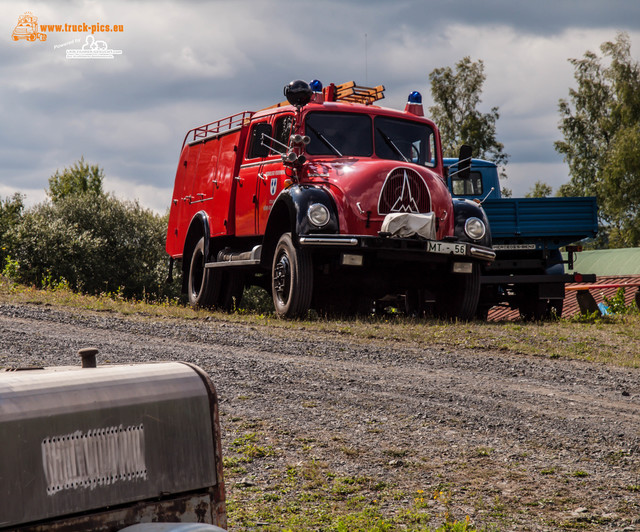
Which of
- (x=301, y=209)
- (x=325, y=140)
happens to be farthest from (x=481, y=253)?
(x=325, y=140)

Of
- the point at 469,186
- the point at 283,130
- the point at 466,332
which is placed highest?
the point at 283,130

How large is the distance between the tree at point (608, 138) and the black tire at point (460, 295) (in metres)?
25.0

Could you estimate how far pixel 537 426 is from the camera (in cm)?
516

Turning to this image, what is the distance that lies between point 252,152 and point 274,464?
844 centimetres

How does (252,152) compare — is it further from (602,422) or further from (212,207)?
(602,422)

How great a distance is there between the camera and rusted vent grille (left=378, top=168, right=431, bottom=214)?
1068 centimetres

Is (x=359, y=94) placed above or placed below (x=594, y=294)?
above

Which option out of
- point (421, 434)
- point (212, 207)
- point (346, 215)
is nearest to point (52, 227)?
point (212, 207)

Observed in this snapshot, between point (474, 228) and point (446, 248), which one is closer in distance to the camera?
point (446, 248)

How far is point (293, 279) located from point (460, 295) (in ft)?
8.23

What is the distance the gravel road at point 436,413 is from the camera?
406 cm

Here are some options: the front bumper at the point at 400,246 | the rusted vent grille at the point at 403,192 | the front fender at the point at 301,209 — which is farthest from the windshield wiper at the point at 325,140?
the front bumper at the point at 400,246

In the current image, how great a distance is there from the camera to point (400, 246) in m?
10.6

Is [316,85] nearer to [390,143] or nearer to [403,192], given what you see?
[390,143]
